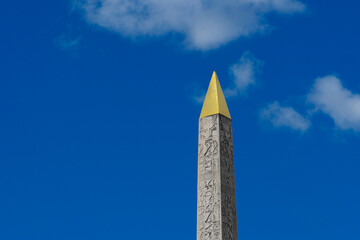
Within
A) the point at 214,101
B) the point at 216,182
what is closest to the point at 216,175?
the point at 216,182

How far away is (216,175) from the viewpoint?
21.7 m

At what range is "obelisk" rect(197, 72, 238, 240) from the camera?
21109mm

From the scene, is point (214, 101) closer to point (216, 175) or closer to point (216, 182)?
point (216, 175)

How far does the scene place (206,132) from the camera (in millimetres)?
22625

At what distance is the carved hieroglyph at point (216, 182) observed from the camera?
830 inches

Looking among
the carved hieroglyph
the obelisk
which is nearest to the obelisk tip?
the obelisk

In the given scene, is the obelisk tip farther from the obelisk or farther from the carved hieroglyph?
the carved hieroglyph

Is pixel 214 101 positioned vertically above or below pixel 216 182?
above

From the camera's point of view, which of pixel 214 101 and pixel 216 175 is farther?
pixel 214 101

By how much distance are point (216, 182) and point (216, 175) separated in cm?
21

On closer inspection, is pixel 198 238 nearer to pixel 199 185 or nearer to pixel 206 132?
pixel 199 185

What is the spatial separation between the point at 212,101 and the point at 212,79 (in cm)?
124

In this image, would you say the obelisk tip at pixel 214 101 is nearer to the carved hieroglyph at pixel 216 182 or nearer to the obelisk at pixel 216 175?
the obelisk at pixel 216 175

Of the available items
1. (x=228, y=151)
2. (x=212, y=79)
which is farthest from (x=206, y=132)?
(x=212, y=79)
